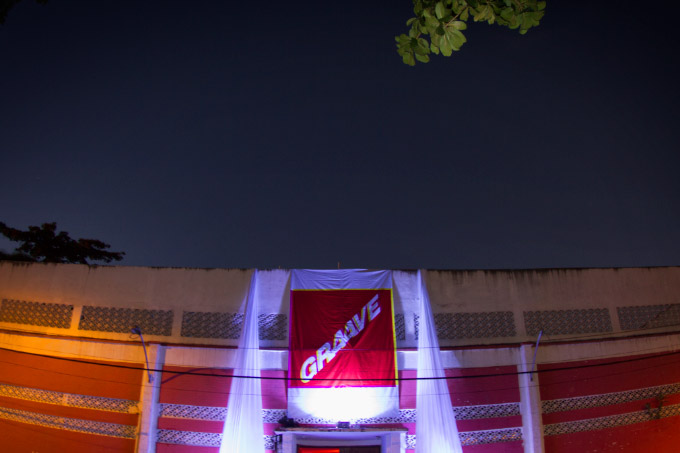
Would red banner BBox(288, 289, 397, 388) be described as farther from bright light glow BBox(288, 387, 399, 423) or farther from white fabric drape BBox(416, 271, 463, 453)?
white fabric drape BBox(416, 271, 463, 453)

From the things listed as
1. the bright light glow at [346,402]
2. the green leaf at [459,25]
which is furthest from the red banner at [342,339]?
the green leaf at [459,25]

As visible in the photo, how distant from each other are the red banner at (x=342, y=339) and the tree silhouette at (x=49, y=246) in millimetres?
11367

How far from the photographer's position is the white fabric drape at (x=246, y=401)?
8414 mm

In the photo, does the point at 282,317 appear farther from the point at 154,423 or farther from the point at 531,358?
the point at 531,358

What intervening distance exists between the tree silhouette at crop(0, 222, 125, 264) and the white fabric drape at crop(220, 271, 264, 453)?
34.5 ft

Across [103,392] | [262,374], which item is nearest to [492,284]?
[262,374]

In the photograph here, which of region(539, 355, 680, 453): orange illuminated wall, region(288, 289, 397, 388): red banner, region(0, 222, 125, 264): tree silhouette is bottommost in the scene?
region(539, 355, 680, 453): orange illuminated wall

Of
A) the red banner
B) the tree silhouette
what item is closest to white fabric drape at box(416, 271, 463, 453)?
the red banner

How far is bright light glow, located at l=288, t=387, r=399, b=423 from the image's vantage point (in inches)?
354

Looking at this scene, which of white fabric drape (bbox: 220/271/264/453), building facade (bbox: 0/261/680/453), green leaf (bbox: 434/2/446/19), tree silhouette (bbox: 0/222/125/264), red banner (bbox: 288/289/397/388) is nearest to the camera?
green leaf (bbox: 434/2/446/19)

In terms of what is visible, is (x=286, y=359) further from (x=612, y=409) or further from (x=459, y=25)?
(x=459, y=25)

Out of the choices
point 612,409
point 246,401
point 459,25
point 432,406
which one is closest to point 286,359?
point 246,401

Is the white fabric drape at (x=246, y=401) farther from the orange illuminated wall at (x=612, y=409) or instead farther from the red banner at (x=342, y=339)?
the orange illuminated wall at (x=612, y=409)

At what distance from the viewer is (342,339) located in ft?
30.5
